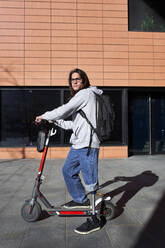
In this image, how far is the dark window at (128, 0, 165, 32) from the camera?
30.1 ft

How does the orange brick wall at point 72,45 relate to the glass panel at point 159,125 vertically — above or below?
above

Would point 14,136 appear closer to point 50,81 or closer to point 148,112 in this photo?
point 50,81

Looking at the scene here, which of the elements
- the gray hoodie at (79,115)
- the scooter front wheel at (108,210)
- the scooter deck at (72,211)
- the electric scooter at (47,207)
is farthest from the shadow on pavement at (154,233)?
the gray hoodie at (79,115)

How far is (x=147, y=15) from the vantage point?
9.56 meters

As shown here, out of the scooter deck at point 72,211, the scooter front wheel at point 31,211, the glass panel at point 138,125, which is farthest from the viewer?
the glass panel at point 138,125

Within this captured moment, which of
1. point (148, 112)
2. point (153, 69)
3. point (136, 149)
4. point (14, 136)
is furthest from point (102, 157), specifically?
point (153, 69)

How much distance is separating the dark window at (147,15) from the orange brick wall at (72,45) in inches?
21.4

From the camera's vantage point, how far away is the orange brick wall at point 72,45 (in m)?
8.34

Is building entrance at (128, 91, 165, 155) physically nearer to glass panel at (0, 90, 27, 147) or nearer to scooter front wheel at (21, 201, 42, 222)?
glass panel at (0, 90, 27, 147)

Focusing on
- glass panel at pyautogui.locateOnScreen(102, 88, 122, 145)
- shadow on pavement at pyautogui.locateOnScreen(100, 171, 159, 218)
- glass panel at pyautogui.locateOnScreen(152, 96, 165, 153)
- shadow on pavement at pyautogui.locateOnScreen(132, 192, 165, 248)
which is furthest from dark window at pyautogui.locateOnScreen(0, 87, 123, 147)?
shadow on pavement at pyautogui.locateOnScreen(132, 192, 165, 248)

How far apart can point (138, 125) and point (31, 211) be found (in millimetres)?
7509

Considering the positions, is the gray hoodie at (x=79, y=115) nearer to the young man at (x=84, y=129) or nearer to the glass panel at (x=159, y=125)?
the young man at (x=84, y=129)

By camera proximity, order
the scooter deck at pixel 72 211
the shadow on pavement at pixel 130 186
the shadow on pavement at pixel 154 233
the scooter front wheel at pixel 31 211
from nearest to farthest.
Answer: the shadow on pavement at pixel 154 233 → the scooter deck at pixel 72 211 → the scooter front wheel at pixel 31 211 → the shadow on pavement at pixel 130 186

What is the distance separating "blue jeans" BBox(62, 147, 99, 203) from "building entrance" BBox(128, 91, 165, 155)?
6.83 metres
